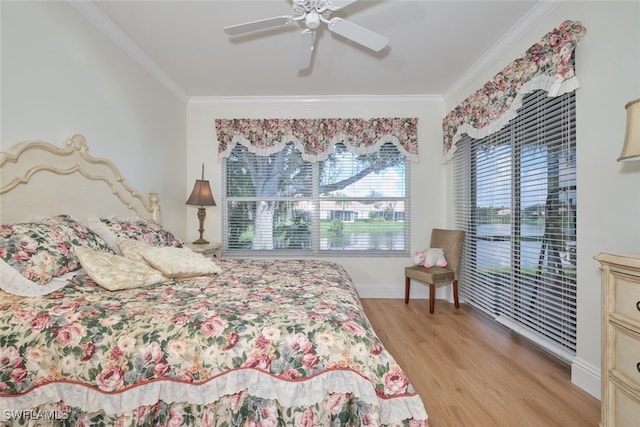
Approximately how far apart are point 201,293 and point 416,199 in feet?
9.88

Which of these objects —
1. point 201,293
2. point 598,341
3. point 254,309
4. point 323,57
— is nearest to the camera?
point 254,309

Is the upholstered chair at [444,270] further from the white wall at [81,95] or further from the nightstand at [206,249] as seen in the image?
the white wall at [81,95]

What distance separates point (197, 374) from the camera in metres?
1.15

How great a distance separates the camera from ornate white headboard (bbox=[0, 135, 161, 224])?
5.53 ft

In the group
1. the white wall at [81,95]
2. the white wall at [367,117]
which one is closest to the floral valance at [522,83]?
the white wall at [367,117]

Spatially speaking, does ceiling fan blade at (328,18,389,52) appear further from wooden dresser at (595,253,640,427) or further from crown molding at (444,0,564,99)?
wooden dresser at (595,253,640,427)

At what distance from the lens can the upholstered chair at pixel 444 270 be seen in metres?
3.17

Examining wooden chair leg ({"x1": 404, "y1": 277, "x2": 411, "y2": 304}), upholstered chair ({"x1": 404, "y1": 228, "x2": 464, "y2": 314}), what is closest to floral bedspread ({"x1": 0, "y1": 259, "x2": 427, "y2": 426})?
upholstered chair ({"x1": 404, "y1": 228, "x2": 464, "y2": 314})

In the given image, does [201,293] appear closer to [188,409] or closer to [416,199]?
[188,409]

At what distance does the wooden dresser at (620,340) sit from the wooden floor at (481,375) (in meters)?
0.35

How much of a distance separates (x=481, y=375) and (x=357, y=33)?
2.37 metres

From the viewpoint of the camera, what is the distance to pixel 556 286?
2.12 metres

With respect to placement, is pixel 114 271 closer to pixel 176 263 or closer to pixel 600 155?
pixel 176 263

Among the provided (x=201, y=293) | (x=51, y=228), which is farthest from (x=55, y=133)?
(x=201, y=293)
